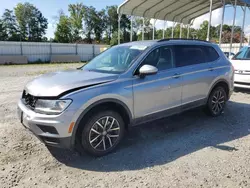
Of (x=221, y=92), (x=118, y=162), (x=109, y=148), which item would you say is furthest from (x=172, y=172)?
(x=221, y=92)

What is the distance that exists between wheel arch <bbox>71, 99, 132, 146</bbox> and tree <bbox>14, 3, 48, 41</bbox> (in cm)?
6325

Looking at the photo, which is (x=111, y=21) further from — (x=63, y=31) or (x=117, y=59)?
(x=117, y=59)

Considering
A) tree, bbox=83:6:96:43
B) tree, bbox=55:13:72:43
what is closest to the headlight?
tree, bbox=55:13:72:43

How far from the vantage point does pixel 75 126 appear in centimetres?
312

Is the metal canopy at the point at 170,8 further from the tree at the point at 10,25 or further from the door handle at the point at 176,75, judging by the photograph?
the tree at the point at 10,25

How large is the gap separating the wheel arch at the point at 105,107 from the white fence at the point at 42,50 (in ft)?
78.5

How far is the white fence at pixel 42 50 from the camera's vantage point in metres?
25.2

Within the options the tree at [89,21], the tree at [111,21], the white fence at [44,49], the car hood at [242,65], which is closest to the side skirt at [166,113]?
the car hood at [242,65]

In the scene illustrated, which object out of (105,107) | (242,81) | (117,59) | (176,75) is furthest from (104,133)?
(242,81)

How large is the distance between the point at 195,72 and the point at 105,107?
223 centimetres

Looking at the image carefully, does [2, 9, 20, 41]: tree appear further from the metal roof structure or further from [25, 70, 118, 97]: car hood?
[25, 70, 118, 97]: car hood

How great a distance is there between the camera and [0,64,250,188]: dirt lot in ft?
9.49

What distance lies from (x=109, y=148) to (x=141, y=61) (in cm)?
157

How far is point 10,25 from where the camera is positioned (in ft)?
194
